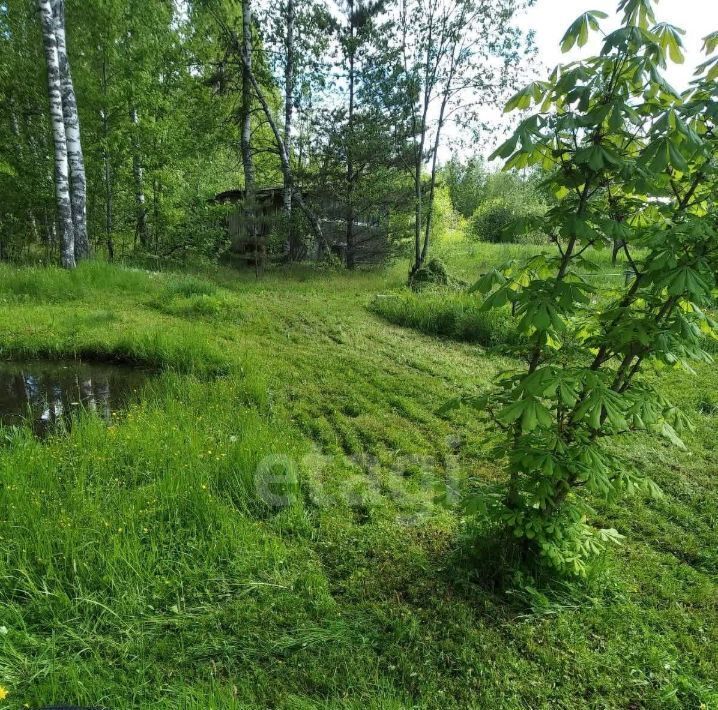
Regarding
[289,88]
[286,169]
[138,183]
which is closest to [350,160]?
[286,169]

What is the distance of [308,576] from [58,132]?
11.0 meters

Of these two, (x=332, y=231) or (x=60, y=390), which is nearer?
(x=60, y=390)

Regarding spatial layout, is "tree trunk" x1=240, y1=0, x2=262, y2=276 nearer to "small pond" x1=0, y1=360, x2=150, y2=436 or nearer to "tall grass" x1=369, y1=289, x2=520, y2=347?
"tall grass" x1=369, y1=289, x2=520, y2=347

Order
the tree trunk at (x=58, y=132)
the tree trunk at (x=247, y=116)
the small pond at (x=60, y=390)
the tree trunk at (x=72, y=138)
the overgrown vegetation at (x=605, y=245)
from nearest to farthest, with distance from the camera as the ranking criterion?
1. the overgrown vegetation at (x=605, y=245)
2. the small pond at (x=60, y=390)
3. the tree trunk at (x=58, y=132)
4. the tree trunk at (x=72, y=138)
5. the tree trunk at (x=247, y=116)

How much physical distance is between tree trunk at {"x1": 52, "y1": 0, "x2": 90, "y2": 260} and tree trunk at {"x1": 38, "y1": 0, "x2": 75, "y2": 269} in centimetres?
43

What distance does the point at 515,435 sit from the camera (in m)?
2.58

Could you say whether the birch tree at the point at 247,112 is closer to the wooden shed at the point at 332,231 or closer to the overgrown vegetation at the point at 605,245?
the wooden shed at the point at 332,231

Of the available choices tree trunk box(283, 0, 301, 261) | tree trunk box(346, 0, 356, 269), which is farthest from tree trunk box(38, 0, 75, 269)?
tree trunk box(346, 0, 356, 269)

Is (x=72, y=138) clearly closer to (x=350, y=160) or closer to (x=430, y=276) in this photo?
(x=350, y=160)

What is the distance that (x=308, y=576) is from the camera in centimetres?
264

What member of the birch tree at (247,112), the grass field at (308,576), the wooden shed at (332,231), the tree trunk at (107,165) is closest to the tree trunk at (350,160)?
the wooden shed at (332,231)

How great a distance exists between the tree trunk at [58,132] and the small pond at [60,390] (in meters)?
4.97

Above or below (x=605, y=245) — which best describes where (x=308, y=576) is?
below

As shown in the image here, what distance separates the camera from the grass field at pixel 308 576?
206 cm
